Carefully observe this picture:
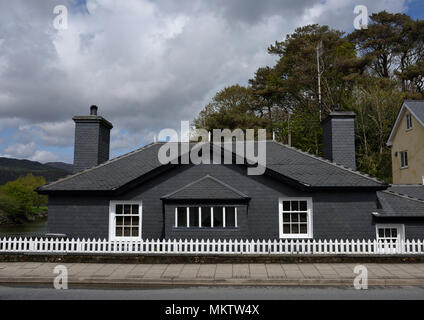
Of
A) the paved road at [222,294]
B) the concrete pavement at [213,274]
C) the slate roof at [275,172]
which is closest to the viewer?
the paved road at [222,294]

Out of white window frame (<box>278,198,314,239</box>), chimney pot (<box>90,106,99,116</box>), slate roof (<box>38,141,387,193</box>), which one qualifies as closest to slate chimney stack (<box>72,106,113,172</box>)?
chimney pot (<box>90,106,99,116</box>)

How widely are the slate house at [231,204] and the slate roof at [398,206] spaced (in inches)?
1.6

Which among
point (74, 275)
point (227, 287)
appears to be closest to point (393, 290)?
point (227, 287)

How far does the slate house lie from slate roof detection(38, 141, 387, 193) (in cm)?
4

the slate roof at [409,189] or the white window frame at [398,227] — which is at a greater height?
A: the slate roof at [409,189]

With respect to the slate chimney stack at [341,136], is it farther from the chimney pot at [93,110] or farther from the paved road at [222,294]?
the chimney pot at [93,110]

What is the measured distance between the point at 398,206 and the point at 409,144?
14442 millimetres

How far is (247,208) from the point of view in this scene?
47.3ft

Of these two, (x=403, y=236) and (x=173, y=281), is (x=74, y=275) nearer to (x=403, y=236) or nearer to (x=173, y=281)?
(x=173, y=281)

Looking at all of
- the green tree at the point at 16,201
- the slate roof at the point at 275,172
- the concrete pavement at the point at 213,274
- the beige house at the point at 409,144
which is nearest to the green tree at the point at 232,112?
the beige house at the point at 409,144

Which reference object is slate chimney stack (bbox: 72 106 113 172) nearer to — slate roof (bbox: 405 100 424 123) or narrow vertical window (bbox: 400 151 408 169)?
slate roof (bbox: 405 100 424 123)

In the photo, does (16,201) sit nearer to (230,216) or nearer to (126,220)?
(126,220)

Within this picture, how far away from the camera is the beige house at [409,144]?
83.6ft

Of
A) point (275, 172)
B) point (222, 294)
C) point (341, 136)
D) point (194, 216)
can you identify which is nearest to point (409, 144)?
point (341, 136)
